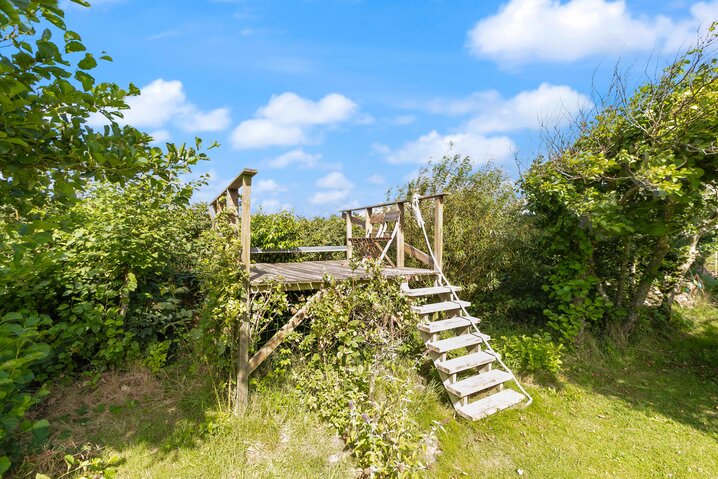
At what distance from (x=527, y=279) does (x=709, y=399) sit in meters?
3.03

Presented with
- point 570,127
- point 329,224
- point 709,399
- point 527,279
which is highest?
point 570,127

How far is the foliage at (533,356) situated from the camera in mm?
5371

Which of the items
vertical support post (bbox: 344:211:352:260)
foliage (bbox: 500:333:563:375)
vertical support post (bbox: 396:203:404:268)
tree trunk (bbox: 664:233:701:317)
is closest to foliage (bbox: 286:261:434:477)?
vertical support post (bbox: 396:203:404:268)

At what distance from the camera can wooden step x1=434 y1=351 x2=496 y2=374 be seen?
455 centimetres

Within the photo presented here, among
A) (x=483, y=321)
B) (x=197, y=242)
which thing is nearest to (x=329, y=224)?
(x=197, y=242)

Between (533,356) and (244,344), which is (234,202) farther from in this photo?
(533,356)

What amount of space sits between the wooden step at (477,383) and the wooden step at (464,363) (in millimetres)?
137

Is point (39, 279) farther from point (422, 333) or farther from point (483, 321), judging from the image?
point (483, 321)

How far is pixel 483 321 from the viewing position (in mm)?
7191

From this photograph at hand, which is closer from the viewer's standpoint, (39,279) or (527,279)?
(39,279)

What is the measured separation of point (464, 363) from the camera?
467 centimetres

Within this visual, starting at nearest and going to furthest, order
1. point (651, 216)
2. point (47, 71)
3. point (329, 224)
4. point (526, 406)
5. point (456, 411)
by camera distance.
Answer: point (47, 71) < point (456, 411) < point (526, 406) < point (651, 216) < point (329, 224)

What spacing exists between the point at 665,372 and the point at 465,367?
3618 mm

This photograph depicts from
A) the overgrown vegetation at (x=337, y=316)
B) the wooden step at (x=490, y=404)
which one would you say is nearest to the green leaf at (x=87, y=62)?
the overgrown vegetation at (x=337, y=316)
